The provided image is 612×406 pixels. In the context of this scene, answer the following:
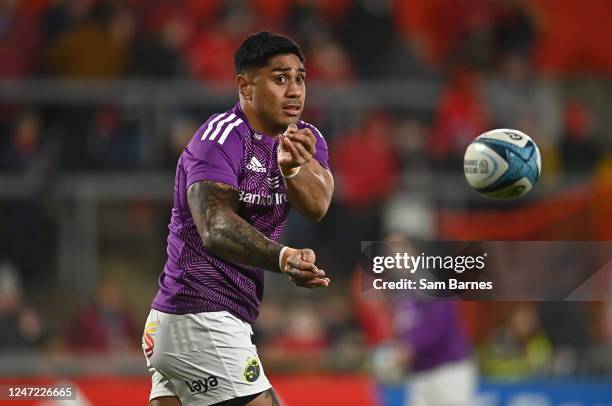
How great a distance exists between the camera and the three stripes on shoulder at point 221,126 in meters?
4.85

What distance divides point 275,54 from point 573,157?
7.96 metres

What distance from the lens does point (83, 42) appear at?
11812 mm

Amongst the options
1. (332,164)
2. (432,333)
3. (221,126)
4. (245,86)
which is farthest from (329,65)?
A: (221,126)

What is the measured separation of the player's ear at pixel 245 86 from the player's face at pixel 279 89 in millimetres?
38

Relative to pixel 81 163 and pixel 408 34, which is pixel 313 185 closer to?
pixel 81 163

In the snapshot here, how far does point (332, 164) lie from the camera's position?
11.4 m

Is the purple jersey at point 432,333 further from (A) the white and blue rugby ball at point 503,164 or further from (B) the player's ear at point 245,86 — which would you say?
(B) the player's ear at point 245,86

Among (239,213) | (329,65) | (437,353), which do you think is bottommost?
(437,353)

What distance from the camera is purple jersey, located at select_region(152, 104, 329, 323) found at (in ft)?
16.0

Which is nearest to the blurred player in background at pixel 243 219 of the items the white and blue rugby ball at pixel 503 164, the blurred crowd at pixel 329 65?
→ the white and blue rugby ball at pixel 503 164

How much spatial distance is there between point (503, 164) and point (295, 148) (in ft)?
4.36

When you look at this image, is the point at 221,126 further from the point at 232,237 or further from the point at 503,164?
the point at 503,164

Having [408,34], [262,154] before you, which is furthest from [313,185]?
[408,34]

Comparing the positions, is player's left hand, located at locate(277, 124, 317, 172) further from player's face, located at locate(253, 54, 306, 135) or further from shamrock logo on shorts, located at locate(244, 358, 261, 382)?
shamrock logo on shorts, located at locate(244, 358, 261, 382)
